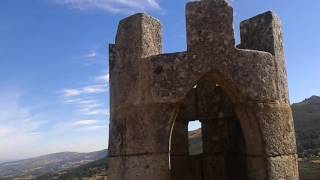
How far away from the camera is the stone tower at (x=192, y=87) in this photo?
6.23 m

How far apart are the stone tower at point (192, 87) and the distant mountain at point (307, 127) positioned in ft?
187

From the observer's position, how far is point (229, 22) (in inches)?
254

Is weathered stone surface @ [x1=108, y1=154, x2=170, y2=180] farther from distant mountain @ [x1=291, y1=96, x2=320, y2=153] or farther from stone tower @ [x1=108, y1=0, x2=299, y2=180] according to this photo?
distant mountain @ [x1=291, y1=96, x2=320, y2=153]

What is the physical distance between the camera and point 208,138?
961 cm

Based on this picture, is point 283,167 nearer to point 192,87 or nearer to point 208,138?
point 192,87

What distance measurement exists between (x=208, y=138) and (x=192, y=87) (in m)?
3.58

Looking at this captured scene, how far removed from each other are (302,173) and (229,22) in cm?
3788

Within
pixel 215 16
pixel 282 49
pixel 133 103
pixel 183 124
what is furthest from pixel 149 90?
pixel 183 124

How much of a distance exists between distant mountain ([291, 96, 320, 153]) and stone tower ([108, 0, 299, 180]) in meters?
57.1

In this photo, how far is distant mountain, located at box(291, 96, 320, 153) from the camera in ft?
210

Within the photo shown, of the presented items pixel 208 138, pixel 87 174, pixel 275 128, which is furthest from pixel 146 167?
pixel 87 174

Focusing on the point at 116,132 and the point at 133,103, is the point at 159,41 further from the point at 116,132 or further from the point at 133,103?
the point at 116,132

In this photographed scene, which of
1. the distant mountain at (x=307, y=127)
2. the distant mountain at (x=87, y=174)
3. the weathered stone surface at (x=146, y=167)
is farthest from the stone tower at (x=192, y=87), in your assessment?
the distant mountain at (x=87, y=174)

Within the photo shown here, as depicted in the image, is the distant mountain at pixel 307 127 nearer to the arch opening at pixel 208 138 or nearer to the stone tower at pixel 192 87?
the arch opening at pixel 208 138
